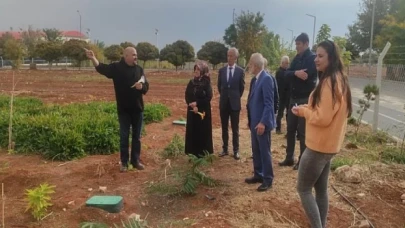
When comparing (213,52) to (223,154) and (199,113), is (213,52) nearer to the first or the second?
(223,154)

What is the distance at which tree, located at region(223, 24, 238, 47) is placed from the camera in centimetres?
4285

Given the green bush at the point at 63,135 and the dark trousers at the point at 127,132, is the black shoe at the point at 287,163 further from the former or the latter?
the green bush at the point at 63,135

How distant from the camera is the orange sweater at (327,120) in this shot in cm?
299

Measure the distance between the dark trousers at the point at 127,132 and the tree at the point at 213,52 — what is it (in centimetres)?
3580

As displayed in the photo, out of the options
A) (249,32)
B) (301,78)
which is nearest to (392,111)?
(301,78)

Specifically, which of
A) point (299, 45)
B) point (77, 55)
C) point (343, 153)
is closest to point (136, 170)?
point (299, 45)

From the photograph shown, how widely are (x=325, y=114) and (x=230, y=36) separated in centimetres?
4149

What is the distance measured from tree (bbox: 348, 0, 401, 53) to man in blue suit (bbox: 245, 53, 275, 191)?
4520 centimetres

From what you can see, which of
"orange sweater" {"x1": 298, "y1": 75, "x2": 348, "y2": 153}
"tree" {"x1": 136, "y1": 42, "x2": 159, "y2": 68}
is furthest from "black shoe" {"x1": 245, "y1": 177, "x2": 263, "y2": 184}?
"tree" {"x1": 136, "y1": 42, "x2": 159, "y2": 68}

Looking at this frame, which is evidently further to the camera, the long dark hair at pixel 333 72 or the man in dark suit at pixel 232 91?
the man in dark suit at pixel 232 91

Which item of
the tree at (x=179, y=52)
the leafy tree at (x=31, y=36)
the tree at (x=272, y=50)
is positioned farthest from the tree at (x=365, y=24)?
the leafy tree at (x=31, y=36)

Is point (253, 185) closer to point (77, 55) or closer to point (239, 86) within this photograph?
point (239, 86)

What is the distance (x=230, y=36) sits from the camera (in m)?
43.5

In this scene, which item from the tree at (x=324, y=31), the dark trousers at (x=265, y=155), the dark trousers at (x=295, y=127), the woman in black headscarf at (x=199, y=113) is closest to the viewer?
the dark trousers at (x=265, y=155)
